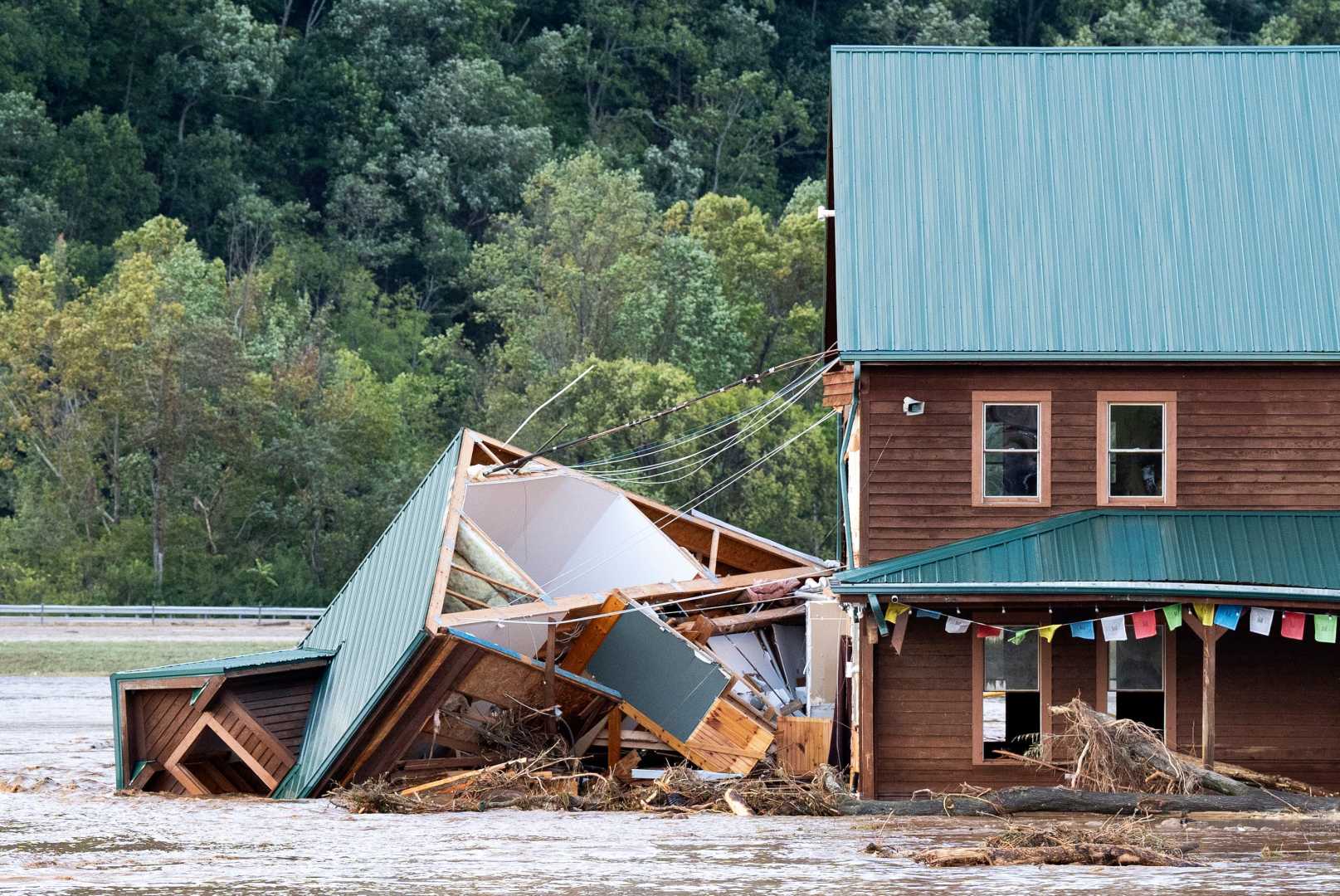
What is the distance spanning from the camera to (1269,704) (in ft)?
89.0

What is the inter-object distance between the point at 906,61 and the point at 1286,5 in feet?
267

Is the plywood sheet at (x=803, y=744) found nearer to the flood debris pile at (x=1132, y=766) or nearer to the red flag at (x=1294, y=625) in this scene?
the flood debris pile at (x=1132, y=766)

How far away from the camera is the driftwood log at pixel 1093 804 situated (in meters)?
25.0

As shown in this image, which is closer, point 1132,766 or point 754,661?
point 1132,766

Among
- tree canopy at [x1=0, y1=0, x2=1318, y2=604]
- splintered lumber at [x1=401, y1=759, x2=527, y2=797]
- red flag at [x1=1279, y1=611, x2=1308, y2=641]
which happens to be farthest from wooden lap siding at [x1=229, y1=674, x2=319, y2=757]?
tree canopy at [x1=0, y1=0, x2=1318, y2=604]

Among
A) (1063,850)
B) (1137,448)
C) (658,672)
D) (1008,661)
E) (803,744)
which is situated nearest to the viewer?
(1063,850)

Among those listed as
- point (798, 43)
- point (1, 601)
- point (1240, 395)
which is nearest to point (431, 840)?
point (1240, 395)

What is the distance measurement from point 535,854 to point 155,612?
41.4m

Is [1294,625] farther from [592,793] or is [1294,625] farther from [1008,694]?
[592,793]

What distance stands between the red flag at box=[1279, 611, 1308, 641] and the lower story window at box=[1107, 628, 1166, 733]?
1.84 m

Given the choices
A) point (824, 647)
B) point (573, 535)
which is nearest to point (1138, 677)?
point (824, 647)

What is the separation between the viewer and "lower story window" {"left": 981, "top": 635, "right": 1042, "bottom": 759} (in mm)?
27078

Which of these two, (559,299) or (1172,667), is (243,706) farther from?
(559,299)

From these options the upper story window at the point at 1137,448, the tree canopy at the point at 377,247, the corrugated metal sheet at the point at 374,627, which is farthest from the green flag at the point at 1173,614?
the tree canopy at the point at 377,247
